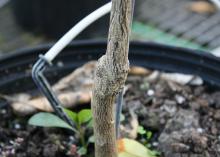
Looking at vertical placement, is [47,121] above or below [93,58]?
below

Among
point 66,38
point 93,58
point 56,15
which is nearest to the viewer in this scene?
point 66,38

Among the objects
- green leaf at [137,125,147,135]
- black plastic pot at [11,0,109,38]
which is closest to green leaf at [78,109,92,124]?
green leaf at [137,125,147,135]

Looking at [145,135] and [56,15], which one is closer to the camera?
[145,135]

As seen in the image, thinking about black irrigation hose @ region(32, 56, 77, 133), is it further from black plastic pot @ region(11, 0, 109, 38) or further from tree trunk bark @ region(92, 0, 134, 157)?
black plastic pot @ region(11, 0, 109, 38)

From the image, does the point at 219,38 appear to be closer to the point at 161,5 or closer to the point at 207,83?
the point at 161,5

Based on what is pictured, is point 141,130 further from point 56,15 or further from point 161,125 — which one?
point 56,15

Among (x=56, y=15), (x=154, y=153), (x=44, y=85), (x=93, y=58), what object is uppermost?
(x=56, y=15)

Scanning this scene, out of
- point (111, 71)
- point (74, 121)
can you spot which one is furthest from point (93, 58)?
point (111, 71)
